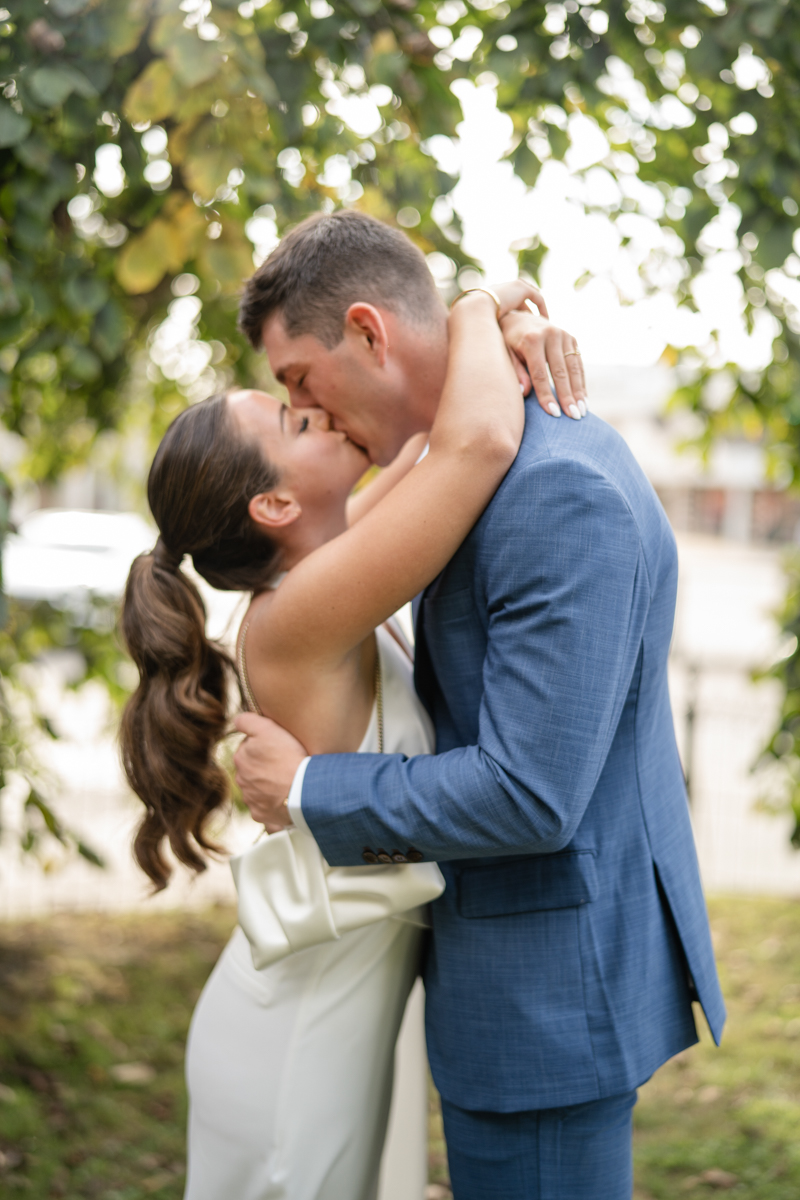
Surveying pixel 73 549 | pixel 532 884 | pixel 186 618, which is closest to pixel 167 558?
pixel 186 618

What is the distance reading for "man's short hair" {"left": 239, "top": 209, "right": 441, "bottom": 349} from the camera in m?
1.78

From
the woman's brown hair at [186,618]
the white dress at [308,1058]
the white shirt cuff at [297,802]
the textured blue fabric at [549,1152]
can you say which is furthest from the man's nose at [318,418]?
the textured blue fabric at [549,1152]

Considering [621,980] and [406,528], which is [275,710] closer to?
[406,528]

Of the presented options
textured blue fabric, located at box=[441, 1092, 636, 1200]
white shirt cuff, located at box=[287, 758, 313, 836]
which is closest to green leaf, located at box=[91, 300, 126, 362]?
white shirt cuff, located at box=[287, 758, 313, 836]

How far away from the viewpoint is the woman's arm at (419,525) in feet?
4.85

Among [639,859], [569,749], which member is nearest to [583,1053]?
[639,859]

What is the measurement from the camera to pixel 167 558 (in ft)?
6.26

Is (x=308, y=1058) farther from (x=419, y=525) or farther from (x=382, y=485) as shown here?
(x=382, y=485)

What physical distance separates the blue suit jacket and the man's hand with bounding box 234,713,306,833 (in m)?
0.11

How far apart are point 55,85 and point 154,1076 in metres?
3.51

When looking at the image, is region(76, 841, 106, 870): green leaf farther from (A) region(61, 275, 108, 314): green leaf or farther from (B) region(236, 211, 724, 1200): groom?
(A) region(61, 275, 108, 314): green leaf

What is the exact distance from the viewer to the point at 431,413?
1897 mm

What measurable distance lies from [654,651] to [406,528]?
0.48 metres

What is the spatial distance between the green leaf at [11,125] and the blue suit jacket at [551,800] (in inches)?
50.1
